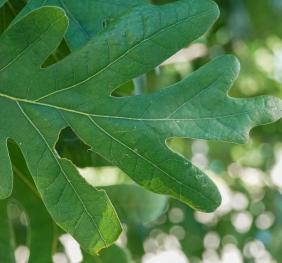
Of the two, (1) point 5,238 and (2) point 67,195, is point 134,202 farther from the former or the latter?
(2) point 67,195

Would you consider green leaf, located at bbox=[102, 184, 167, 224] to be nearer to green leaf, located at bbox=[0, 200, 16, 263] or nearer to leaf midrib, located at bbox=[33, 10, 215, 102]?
green leaf, located at bbox=[0, 200, 16, 263]

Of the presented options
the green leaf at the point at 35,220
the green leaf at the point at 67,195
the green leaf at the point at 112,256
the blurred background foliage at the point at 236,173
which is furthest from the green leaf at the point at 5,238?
the blurred background foliage at the point at 236,173

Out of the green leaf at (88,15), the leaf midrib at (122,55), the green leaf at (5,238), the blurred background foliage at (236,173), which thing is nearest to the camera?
the leaf midrib at (122,55)

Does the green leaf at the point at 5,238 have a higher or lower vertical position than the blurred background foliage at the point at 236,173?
higher

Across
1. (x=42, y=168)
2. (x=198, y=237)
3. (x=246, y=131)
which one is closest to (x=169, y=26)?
(x=246, y=131)

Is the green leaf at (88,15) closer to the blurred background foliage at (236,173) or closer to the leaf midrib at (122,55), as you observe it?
the leaf midrib at (122,55)

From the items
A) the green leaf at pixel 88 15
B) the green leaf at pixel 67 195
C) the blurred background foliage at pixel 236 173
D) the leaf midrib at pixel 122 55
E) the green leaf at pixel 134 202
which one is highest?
the green leaf at pixel 88 15
